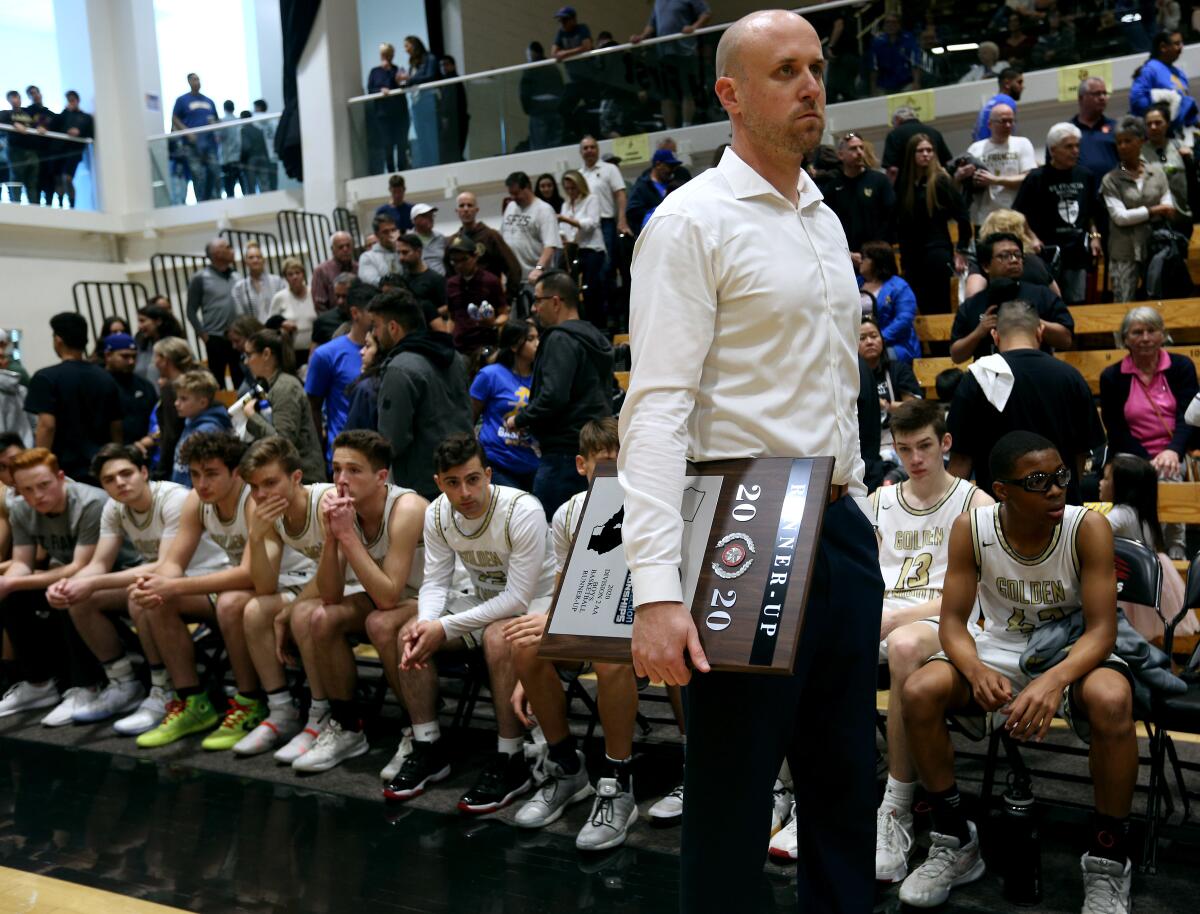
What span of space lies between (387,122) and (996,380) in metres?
10.2

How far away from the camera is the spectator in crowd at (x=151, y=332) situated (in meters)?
8.55

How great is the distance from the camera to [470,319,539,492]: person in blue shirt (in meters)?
5.64

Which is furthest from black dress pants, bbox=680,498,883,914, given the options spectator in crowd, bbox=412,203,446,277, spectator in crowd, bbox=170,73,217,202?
spectator in crowd, bbox=170,73,217,202

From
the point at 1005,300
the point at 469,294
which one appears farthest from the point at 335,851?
the point at 469,294

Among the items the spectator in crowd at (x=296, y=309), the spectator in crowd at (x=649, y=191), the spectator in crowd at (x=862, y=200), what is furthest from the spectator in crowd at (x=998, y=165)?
the spectator in crowd at (x=296, y=309)

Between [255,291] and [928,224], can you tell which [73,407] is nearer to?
[255,291]

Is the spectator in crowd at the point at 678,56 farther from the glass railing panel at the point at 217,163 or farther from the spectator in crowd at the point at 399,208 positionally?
the glass railing panel at the point at 217,163

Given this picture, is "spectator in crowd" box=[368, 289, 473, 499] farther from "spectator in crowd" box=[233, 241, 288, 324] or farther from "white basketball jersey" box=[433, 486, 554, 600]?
"spectator in crowd" box=[233, 241, 288, 324]

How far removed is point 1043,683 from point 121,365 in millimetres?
6209

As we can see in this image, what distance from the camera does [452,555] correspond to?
175 inches

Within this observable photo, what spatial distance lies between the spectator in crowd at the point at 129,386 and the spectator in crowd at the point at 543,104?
548 cm

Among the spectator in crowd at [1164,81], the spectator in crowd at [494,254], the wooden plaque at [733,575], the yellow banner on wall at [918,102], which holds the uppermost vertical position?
the yellow banner on wall at [918,102]

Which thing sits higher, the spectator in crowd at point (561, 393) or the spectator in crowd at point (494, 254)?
the spectator in crowd at point (494, 254)

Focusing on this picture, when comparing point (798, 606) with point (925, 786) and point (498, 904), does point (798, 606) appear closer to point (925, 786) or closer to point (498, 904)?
point (925, 786)
